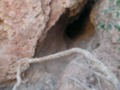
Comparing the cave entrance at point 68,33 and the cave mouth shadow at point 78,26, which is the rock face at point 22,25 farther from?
the cave mouth shadow at point 78,26

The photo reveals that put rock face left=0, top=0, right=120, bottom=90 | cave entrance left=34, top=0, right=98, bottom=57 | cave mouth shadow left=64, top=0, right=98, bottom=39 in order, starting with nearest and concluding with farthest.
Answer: rock face left=0, top=0, right=120, bottom=90
cave entrance left=34, top=0, right=98, bottom=57
cave mouth shadow left=64, top=0, right=98, bottom=39

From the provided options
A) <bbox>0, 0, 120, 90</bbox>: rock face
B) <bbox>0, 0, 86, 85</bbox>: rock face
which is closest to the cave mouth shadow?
<bbox>0, 0, 120, 90</bbox>: rock face

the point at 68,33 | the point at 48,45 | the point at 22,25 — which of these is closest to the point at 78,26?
the point at 68,33

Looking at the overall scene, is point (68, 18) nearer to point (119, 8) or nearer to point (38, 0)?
point (38, 0)

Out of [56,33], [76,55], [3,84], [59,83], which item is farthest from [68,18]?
[3,84]

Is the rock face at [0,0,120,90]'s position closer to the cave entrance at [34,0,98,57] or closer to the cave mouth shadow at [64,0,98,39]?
the cave entrance at [34,0,98,57]
